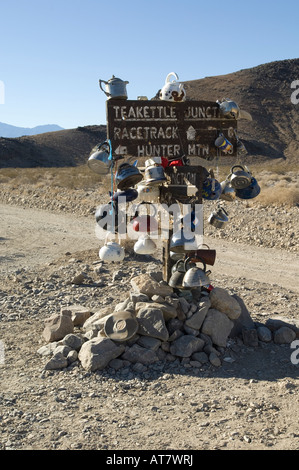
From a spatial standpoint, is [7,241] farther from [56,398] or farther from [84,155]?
[84,155]

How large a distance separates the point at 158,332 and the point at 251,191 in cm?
186

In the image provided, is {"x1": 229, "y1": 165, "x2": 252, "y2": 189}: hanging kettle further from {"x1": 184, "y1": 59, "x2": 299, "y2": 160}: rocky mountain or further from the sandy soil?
{"x1": 184, "y1": 59, "x2": 299, "y2": 160}: rocky mountain

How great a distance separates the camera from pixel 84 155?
214 feet

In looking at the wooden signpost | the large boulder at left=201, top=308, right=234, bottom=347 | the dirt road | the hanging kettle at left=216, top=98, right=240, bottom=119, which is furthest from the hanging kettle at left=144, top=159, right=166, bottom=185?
the dirt road

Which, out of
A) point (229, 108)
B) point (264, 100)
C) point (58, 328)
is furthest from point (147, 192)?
point (264, 100)

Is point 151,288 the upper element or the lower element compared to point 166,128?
lower

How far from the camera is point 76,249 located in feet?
35.0

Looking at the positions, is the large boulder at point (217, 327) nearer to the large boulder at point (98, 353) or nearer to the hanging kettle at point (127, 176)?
the large boulder at point (98, 353)

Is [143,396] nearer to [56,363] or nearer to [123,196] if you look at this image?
[56,363]

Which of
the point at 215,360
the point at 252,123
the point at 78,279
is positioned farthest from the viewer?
the point at 252,123

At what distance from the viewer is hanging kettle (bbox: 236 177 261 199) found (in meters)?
5.24

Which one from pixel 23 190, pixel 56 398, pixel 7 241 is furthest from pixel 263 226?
pixel 23 190

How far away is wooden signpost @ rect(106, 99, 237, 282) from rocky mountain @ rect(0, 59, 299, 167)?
4572 cm
